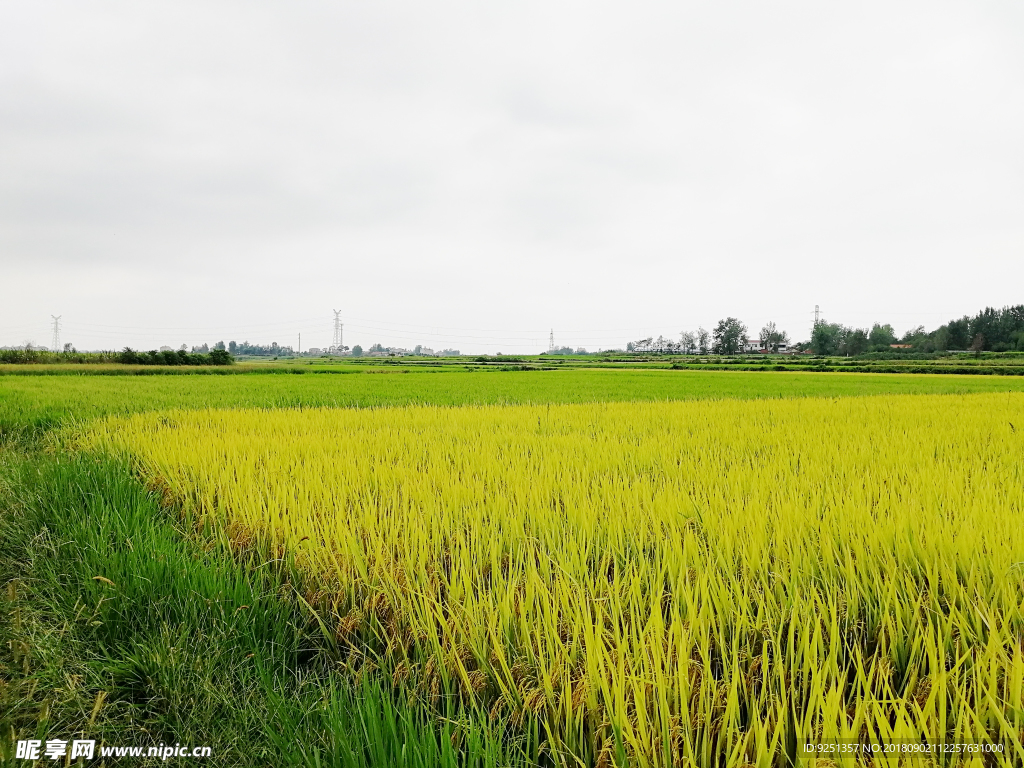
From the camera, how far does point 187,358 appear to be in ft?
113

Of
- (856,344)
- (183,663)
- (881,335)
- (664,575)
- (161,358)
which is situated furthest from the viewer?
(881,335)

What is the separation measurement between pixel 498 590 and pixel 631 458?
2.55 metres

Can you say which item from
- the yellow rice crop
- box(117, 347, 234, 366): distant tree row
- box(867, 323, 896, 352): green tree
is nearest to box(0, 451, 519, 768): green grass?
the yellow rice crop

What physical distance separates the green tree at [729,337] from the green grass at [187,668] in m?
101

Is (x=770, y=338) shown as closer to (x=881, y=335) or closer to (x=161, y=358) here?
(x=881, y=335)

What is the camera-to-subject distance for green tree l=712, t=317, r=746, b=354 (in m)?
93.7

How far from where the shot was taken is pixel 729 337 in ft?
309

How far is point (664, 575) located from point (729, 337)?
101 metres

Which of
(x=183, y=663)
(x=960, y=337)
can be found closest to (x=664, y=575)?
(x=183, y=663)

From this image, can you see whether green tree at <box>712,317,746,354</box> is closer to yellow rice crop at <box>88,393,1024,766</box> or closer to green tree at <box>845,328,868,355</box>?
green tree at <box>845,328,868,355</box>

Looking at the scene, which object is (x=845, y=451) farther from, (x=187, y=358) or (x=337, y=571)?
(x=187, y=358)

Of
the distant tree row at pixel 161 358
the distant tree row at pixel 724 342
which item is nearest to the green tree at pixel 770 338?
the distant tree row at pixel 724 342

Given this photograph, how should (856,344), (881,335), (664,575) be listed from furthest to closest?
(881,335)
(856,344)
(664,575)

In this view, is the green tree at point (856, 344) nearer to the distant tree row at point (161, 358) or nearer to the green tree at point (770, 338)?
the green tree at point (770, 338)
